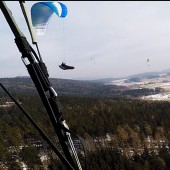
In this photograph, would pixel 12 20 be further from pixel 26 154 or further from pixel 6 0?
pixel 26 154

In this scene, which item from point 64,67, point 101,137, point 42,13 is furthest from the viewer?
point 101,137

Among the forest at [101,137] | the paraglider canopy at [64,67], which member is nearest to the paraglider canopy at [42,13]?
the paraglider canopy at [64,67]

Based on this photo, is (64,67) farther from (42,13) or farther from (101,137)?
(101,137)

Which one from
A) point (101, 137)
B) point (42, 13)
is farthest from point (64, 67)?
point (101, 137)

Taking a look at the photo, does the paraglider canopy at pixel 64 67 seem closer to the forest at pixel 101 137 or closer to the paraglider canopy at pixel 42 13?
the paraglider canopy at pixel 42 13

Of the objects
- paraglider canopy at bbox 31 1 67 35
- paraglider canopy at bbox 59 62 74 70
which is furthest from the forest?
paraglider canopy at bbox 31 1 67 35

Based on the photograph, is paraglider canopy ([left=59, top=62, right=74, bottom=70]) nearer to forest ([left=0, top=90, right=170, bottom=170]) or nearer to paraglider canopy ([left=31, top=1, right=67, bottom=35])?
paraglider canopy ([left=31, top=1, right=67, bottom=35])

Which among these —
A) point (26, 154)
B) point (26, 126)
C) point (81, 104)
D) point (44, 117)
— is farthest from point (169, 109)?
point (26, 154)
